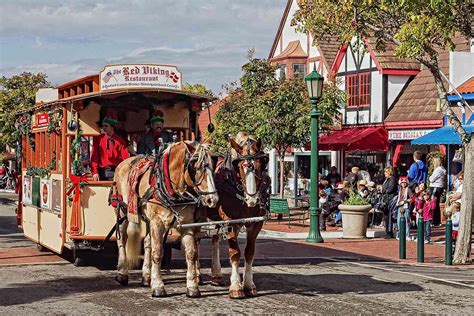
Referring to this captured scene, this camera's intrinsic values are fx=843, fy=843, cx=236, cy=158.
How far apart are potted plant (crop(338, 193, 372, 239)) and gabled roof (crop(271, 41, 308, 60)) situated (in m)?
21.9

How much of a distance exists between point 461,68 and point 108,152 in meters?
17.3

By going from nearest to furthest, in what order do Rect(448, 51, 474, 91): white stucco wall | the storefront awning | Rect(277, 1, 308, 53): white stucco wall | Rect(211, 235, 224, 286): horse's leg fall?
Rect(211, 235, 224, 286): horse's leg, Rect(448, 51, 474, 91): white stucco wall, the storefront awning, Rect(277, 1, 308, 53): white stucco wall

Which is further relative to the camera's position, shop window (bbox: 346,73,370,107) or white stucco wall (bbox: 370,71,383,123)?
shop window (bbox: 346,73,370,107)

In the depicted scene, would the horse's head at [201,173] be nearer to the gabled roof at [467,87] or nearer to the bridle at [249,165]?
the bridle at [249,165]

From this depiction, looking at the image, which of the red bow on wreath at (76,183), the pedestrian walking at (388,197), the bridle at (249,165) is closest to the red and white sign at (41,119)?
the red bow on wreath at (76,183)

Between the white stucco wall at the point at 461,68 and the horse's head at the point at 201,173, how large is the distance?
18.5 m

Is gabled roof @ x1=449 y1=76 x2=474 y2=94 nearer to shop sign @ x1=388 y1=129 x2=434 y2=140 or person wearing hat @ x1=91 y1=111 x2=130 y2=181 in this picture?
shop sign @ x1=388 y1=129 x2=434 y2=140

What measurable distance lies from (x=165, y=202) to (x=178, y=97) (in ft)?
12.4

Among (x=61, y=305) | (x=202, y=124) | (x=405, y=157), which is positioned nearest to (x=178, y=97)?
(x=61, y=305)

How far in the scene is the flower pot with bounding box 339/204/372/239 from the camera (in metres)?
22.1

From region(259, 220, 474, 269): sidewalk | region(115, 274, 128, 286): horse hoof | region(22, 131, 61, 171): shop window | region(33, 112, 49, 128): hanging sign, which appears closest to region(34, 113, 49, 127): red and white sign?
region(33, 112, 49, 128): hanging sign

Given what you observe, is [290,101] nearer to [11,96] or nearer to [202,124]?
[11,96]

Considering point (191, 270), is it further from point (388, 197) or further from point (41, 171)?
point (388, 197)

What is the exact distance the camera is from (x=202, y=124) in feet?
185
